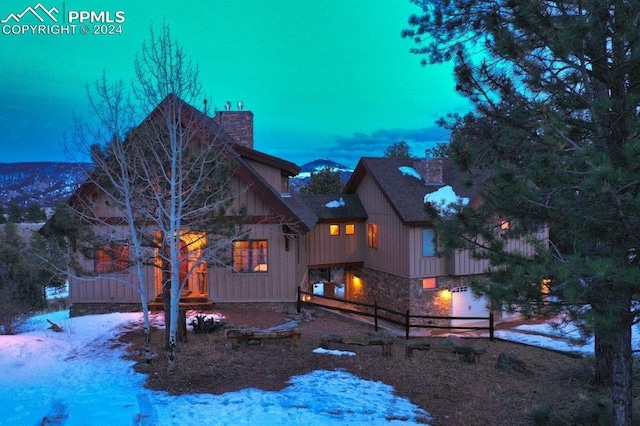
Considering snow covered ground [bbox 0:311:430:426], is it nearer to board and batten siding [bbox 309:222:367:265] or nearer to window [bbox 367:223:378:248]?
board and batten siding [bbox 309:222:367:265]

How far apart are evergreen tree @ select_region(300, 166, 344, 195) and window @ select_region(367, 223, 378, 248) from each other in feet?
30.6

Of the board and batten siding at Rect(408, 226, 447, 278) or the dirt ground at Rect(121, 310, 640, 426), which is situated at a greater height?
the board and batten siding at Rect(408, 226, 447, 278)

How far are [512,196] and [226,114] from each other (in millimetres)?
13501

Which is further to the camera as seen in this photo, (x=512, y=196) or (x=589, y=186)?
(x=512, y=196)

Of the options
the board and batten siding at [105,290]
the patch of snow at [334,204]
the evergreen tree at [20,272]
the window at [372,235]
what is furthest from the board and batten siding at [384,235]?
the evergreen tree at [20,272]

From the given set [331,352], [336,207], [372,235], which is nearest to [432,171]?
[372,235]

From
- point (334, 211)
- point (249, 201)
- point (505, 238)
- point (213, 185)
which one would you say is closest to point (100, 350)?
point (213, 185)

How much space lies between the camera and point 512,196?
5.54 m

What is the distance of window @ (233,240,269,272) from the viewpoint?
14695mm

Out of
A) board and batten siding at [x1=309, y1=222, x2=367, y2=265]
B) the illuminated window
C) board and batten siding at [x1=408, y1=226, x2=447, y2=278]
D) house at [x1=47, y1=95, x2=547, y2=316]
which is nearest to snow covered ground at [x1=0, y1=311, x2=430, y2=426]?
house at [x1=47, y1=95, x2=547, y2=316]

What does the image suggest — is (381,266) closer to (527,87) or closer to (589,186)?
(527,87)

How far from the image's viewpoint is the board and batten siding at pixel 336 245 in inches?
787

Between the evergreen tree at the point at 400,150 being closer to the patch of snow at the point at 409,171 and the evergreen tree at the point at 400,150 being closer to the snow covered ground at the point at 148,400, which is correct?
the patch of snow at the point at 409,171

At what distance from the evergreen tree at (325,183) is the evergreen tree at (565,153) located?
22.9 m
